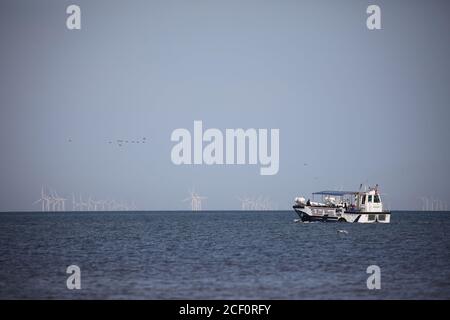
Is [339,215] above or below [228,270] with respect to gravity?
above

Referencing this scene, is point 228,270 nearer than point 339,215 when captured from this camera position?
Yes

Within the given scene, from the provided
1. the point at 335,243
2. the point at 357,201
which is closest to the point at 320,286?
the point at 335,243

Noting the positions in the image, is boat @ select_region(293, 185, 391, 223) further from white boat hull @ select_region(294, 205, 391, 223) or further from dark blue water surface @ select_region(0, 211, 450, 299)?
dark blue water surface @ select_region(0, 211, 450, 299)

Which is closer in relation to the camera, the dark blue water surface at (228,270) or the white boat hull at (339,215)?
the dark blue water surface at (228,270)

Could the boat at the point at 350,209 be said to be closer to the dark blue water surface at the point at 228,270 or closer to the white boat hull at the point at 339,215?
the white boat hull at the point at 339,215

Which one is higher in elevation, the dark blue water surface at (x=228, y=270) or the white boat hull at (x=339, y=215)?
the white boat hull at (x=339, y=215)

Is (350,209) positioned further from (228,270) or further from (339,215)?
(228,270)

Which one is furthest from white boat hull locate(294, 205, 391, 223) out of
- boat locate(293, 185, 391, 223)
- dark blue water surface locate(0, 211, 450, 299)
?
dark blue water surface locate(0, 211, 450, 299)

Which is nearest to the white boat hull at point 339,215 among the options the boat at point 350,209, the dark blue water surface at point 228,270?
the boat at point 350,209

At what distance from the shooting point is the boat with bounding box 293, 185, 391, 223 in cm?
13612

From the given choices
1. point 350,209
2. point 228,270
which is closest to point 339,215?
point 350,209

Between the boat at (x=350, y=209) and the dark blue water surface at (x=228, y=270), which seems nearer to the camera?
the dark blue water surface at (x=228, y=270)

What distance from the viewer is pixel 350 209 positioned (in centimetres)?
14000

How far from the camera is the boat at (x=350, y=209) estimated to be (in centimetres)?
13612
